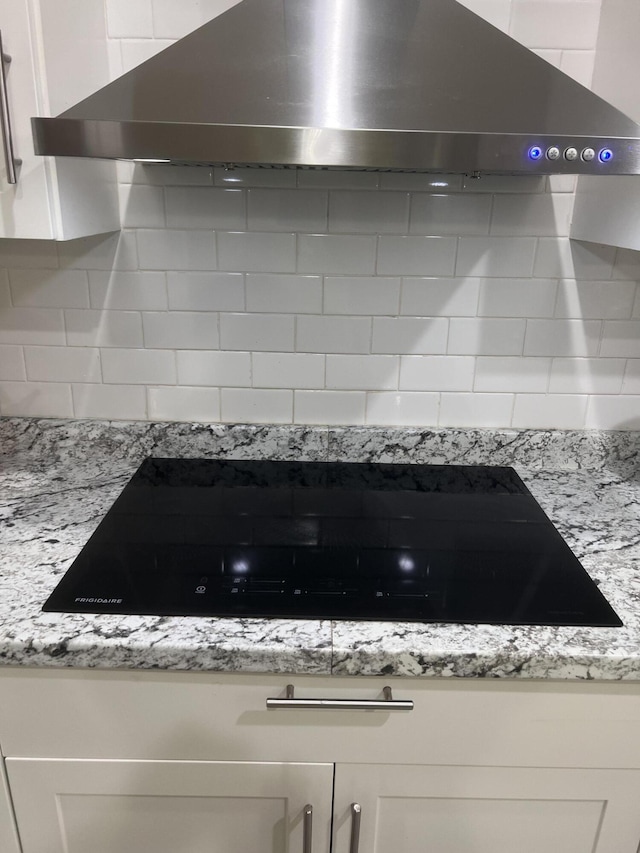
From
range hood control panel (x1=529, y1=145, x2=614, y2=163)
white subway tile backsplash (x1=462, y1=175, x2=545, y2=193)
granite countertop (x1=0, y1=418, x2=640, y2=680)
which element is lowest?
granite countertop (x1=0, y1=418, x2=640, y2=680)

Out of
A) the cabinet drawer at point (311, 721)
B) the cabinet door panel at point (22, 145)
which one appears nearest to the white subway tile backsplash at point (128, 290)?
the cabinet door panel at point (22, 145)

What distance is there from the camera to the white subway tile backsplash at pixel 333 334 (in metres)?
1.41

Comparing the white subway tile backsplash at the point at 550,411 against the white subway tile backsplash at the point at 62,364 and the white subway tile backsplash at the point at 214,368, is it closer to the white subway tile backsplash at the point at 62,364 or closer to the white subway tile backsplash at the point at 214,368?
the white subway tile backsplash at the point at 214,368

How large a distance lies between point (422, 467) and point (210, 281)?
2.11 ft

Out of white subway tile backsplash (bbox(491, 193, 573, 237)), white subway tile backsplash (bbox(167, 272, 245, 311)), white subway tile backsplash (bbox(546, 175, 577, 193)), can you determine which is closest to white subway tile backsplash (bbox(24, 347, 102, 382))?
white subway tile backsplash (bbox(167, 272, 245, 311))

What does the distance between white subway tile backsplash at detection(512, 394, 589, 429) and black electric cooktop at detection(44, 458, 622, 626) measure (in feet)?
0.42

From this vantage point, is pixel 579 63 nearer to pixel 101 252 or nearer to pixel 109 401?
pixel 101 252

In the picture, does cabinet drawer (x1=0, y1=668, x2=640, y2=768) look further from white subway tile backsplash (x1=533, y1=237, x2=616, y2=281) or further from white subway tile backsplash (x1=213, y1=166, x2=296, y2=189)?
white subway tile backsplash (x1=213, y1=166, x2=296, y2=189)

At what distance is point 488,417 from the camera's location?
148 centimetres

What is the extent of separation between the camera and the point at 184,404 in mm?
1468

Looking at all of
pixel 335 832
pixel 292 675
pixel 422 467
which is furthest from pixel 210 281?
pixel 335 832

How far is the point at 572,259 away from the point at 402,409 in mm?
489

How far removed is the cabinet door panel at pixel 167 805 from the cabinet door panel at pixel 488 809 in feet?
0.22

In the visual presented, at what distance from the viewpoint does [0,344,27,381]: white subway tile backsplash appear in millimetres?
1425
